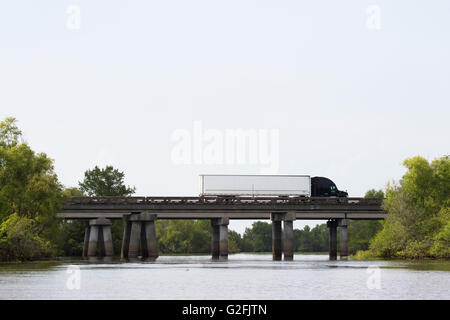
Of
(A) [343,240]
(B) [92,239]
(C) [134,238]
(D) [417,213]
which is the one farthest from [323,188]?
(B) [92,239]

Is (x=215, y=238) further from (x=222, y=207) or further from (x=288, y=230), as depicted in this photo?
(x=288, y=230)

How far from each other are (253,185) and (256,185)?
381mm

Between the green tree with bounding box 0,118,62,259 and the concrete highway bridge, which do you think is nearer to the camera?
the green tree with bounding box 0,118,62,259

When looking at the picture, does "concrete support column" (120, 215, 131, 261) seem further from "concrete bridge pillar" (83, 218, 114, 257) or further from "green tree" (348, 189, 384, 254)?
"green tree" (348, 189, 384, 254)

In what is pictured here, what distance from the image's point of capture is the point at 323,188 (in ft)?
334

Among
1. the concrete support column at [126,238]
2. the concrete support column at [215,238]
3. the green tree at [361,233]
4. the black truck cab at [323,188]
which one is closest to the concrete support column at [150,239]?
the concrete support column at [126,238]

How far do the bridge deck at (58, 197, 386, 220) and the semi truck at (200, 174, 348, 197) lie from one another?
7.48 feet

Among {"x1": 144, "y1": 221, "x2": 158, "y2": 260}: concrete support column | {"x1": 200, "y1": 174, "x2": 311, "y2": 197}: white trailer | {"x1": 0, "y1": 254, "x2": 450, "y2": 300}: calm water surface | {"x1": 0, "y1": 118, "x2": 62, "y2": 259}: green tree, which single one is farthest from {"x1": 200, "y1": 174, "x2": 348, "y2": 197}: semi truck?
{"x1": 0, "y1": 254, "x2": 450, "y2": 300}: calm water surface

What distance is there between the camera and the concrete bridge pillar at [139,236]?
89312 mm

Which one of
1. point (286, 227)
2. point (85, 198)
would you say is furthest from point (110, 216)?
point (286, 227)

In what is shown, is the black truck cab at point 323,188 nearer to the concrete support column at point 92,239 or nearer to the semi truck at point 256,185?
the semi truck at point 256,185

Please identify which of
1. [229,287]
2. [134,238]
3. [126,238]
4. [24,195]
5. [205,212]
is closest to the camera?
[229,287]

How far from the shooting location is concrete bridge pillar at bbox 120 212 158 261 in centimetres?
8931
